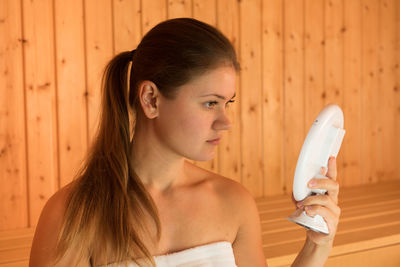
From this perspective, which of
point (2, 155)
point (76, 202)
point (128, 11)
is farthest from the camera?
point (128, 11)

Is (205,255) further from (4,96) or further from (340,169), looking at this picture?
(340,169)

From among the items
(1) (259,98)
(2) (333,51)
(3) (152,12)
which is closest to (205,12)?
(3) (152,12)

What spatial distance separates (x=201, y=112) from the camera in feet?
3.67

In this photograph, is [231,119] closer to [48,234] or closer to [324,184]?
[324,184]

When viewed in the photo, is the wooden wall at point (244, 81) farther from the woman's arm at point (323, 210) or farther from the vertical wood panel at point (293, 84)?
the woman's arm at point (323, 210)

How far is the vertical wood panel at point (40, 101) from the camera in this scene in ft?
7.29

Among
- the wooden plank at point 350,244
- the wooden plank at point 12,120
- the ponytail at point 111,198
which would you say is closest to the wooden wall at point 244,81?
the wooden plank at point 12,120

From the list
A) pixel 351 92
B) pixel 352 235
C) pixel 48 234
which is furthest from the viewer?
pixel 351 92

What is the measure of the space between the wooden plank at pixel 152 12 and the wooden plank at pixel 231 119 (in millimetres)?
340

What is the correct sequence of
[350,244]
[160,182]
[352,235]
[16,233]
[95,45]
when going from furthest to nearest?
[95,45] → [16,233] → [352,235] → [350,244] → [160,182]

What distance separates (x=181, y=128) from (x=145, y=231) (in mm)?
268

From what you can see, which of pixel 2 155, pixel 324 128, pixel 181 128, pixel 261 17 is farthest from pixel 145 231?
pixel 261 17

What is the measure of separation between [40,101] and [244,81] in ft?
3.81

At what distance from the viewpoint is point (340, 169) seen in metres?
3.25
